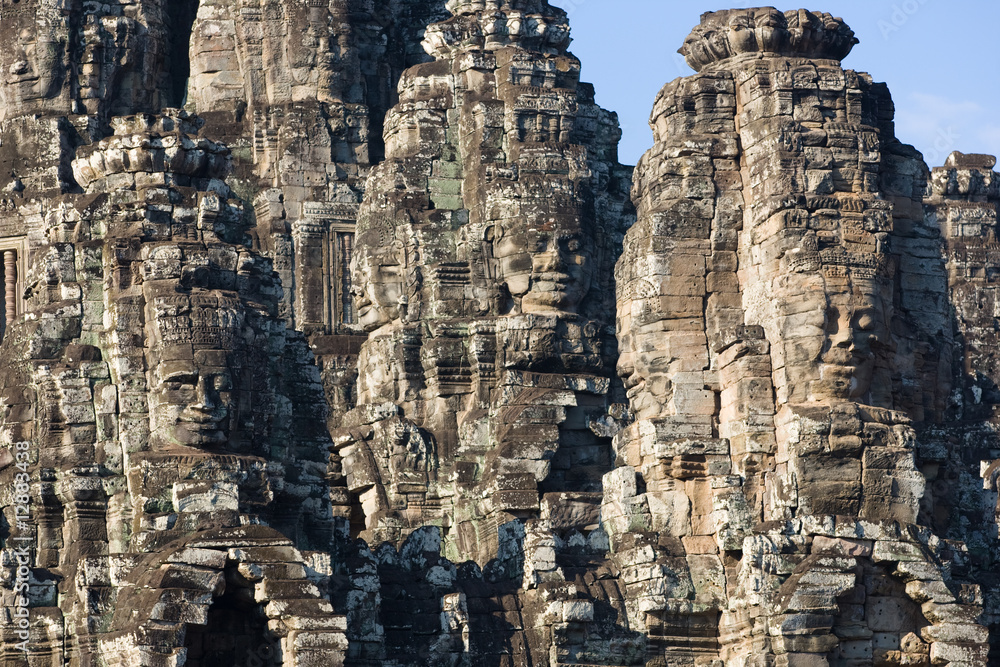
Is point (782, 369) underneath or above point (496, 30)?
underneath

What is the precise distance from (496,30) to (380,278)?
18.5ft

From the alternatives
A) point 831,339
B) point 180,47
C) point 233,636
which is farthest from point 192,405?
point 180,47

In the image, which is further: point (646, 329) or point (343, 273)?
point (343, 273)

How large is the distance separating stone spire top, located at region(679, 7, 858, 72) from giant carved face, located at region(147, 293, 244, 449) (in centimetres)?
Answer: 829

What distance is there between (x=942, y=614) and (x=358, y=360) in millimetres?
18136

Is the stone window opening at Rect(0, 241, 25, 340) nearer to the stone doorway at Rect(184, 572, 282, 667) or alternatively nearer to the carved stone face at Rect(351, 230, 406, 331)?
the carved stone face at Rect(351, 230, 406, 331)

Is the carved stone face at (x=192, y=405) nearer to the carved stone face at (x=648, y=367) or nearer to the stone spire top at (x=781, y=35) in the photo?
the carved stone face at (x=648, y=367)

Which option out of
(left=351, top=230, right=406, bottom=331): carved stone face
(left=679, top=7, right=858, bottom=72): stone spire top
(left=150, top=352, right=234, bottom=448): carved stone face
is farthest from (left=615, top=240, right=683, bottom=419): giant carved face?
(left=351, top=230, right=406, bottom=331): carved stone face

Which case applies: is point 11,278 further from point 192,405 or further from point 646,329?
point 646,329

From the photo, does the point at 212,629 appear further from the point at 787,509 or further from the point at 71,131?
the point at 71,131

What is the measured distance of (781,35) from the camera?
44062mm

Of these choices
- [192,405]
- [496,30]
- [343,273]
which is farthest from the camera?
[343,273]

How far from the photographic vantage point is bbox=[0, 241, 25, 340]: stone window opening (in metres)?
64.2

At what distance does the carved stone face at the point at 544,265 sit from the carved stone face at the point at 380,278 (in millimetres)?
1906
